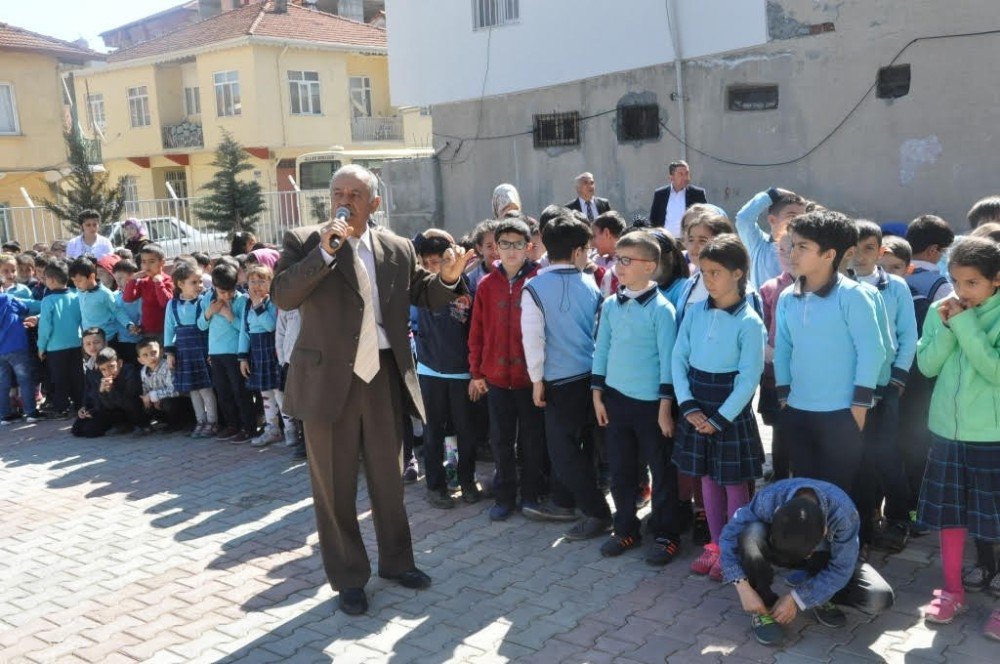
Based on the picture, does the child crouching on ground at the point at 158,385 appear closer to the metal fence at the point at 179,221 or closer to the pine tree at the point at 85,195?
the metal fence at the point at 179,221

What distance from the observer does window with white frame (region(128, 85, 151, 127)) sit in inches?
1348

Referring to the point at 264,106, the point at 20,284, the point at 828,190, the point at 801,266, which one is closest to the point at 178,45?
the point at 264,106

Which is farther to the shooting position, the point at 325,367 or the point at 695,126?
the point at 695,126

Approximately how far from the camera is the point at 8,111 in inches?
1051

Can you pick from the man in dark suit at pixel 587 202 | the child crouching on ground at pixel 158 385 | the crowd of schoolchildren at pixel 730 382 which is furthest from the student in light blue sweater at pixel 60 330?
the man in dark suit at pixel 587 202

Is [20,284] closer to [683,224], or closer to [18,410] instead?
[18,410]

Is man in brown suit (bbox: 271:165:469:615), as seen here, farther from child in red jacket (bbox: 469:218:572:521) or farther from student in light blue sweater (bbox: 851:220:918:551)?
student in light blue sweater (bbox: 851:220:918:551)

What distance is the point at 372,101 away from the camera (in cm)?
3472

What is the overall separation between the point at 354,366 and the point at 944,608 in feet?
9.43

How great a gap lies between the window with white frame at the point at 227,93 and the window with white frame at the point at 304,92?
5.85ft

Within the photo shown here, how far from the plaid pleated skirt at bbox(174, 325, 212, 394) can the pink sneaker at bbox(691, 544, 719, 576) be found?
5.06m

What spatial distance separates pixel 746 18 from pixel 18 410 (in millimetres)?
9856

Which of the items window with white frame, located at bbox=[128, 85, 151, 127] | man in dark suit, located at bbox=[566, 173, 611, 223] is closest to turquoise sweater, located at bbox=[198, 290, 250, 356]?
man in dark suit, located at bbox=[566, 173, 611, 223]

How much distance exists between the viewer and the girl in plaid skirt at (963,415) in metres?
3.88
